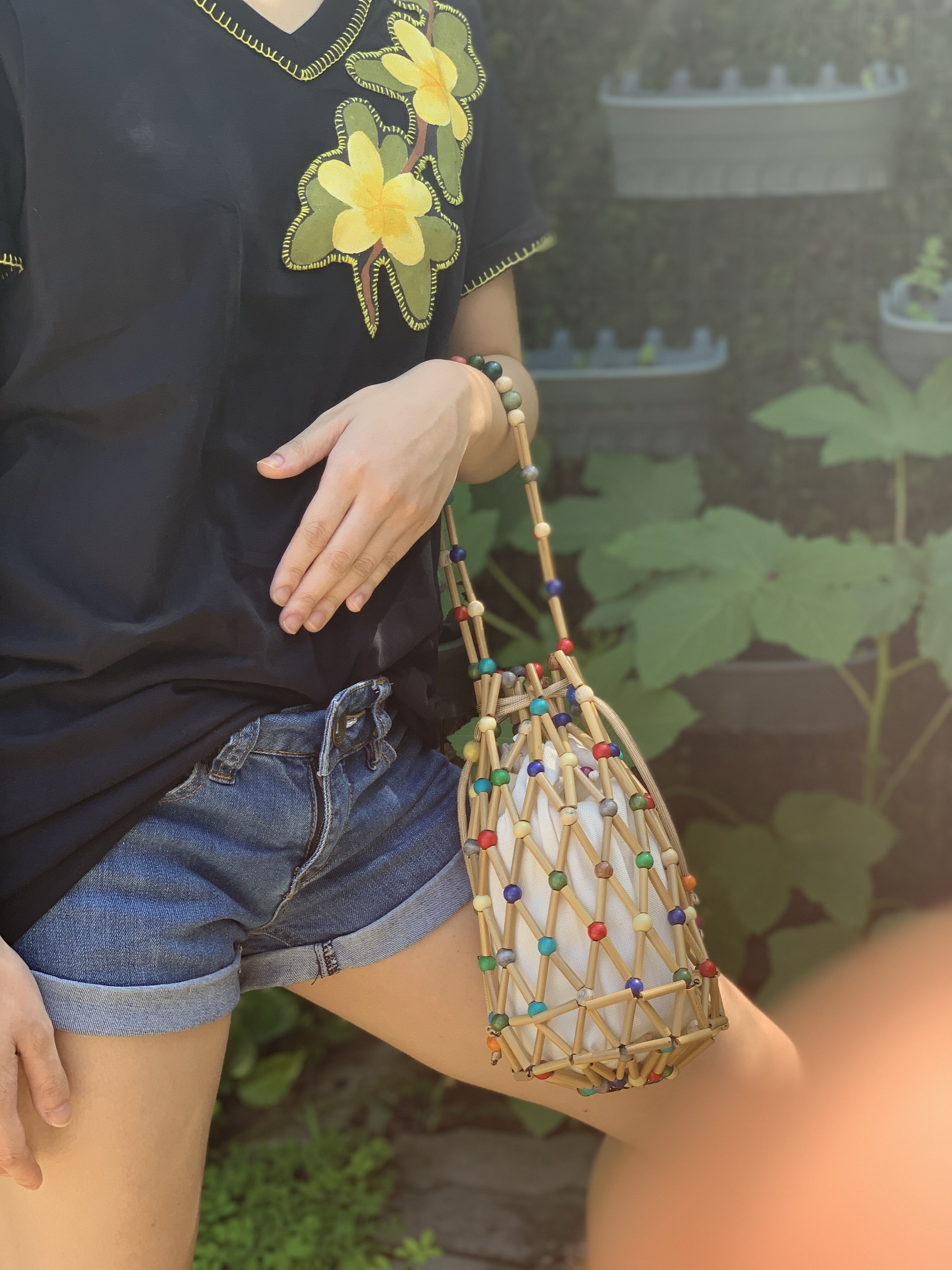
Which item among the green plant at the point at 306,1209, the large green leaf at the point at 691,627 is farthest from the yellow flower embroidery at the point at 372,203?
the green plant at the point at 306,1209

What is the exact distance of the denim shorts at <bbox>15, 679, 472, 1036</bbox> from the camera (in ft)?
2.49

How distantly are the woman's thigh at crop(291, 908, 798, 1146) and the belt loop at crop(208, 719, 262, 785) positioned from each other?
190 millimetres

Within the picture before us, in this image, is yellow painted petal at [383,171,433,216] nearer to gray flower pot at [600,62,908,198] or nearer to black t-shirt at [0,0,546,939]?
black t-shirt at [0,0,546,939]

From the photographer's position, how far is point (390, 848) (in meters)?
0.88

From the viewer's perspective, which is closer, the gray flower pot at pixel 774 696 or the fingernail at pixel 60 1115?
the fingernail at pixel 60 1115

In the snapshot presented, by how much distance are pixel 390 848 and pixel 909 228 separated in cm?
127

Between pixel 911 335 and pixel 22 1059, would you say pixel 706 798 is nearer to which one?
pixel 911 335

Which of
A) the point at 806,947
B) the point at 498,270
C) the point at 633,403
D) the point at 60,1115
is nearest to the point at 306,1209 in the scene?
the point at 806,947

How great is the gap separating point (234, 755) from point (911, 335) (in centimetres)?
118

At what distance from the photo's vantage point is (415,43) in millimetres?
866

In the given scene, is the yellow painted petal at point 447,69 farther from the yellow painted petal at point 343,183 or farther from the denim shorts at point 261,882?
the denim shorts at point 261,882

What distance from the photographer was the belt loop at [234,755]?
778 mm

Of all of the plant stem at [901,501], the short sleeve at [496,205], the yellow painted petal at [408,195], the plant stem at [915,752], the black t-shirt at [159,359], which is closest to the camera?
the black t-shirt at [159,359]

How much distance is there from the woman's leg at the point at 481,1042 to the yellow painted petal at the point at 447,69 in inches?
23.3
